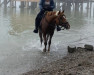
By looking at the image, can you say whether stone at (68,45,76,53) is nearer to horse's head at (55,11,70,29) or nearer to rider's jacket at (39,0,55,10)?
horse's head at (55,11,70,29)

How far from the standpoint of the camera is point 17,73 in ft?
21.0

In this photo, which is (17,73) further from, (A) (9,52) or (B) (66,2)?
(B) (66,2)

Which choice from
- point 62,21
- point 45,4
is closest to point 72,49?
point 62,21

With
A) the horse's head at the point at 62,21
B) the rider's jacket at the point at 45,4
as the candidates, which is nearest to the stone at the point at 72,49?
the horse's head at the point at 62,21

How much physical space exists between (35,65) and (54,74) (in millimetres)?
1707

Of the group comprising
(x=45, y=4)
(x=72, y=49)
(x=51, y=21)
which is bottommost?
(x=72, y=49)

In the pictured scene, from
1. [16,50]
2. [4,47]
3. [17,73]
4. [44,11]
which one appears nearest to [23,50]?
[16,50]

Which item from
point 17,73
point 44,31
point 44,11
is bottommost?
point 17,73

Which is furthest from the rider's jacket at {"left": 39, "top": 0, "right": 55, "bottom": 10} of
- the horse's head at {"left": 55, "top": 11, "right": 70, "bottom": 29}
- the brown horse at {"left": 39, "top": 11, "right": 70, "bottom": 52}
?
the horse's head at {"left": 55, "top": 11, "right": 70, "bottom": 29}

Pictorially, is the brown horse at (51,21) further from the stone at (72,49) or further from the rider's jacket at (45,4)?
the stone at (72,49)

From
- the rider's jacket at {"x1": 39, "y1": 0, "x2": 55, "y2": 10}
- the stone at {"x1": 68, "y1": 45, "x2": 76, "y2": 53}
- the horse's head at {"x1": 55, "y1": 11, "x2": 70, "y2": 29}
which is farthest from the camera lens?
the rider's jacket at {"x1": 39, "y1": 0, "x2": 55, "y2": 10}

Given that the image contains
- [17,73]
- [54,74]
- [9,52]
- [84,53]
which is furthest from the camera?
[9,52]

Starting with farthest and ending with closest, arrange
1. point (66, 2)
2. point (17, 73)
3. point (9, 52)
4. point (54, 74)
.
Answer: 1. point (66, 2)
2. point (9, 52)
3. point (17, 73)
4. point (54, 74)

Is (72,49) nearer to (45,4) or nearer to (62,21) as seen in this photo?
(62,21)
